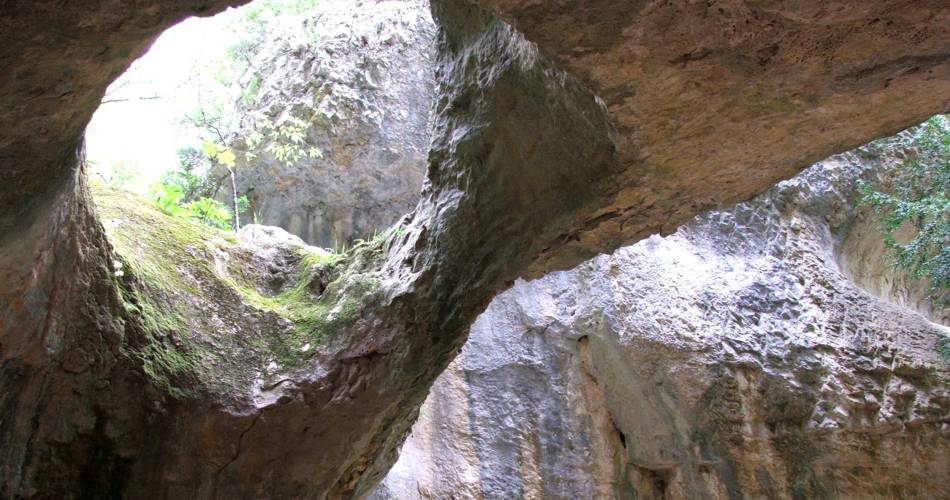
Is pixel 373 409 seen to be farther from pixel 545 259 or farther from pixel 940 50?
pixel 940 50

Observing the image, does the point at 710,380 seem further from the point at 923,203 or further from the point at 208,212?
the point at 208,212

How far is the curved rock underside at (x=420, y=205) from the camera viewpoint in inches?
117

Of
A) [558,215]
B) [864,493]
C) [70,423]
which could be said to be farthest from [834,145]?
[70,423]

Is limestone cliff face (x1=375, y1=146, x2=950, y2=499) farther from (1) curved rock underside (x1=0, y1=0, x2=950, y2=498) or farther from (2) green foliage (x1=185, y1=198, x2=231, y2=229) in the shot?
(2) green foliage (x1=185, y1=198, x2=231, y2=229)

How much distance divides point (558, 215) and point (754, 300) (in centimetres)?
287

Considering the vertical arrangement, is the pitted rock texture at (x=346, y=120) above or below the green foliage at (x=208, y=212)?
above

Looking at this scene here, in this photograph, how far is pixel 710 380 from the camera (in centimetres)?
621

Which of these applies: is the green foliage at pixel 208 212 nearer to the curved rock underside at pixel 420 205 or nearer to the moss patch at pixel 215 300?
the moss patch at pixel 215 300

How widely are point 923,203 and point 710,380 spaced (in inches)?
84.2

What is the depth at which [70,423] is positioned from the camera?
12.4 ft

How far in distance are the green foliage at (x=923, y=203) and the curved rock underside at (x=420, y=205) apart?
259 centimetres

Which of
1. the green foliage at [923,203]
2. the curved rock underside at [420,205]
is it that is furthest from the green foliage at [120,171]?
the green foliage at [923,203]

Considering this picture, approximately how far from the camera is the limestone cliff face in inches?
230

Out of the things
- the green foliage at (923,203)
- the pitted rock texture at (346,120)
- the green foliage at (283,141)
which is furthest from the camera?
the pitted rock texture at (346,120)
